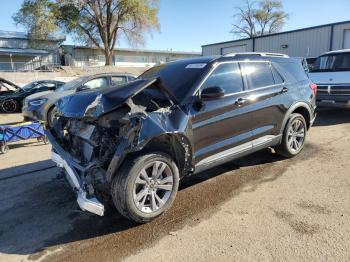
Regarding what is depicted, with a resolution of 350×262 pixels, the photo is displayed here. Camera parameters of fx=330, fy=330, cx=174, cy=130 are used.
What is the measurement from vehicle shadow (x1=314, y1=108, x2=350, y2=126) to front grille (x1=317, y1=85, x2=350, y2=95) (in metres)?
0.81

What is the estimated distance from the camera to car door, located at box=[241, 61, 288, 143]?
5055 millimetres

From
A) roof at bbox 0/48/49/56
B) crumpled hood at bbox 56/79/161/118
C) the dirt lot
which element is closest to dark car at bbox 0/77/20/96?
the dirt lot

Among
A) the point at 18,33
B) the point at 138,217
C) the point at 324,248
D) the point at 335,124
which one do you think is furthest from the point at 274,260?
the point at 18,33

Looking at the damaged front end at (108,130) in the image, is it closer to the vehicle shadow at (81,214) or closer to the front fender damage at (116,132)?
the front fender damage at (116,132)

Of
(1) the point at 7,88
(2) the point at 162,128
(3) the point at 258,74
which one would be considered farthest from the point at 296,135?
(1) the point at 7,88

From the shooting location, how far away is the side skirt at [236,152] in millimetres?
4405

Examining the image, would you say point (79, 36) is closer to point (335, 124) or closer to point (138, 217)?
point (335, 124)

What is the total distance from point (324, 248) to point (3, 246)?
128 inches

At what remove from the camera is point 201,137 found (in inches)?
169

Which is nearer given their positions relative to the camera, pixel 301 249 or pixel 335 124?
pixel 301 249

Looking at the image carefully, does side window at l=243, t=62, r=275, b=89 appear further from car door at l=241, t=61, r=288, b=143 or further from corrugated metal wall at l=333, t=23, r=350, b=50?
corrugated metal wall at l=333, t=23, r=350, b=50

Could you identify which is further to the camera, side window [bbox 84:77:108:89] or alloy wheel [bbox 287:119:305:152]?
side window [bbox 84:77:108:89]

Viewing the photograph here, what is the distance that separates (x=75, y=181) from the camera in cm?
368

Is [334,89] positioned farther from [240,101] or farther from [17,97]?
[17,97]
